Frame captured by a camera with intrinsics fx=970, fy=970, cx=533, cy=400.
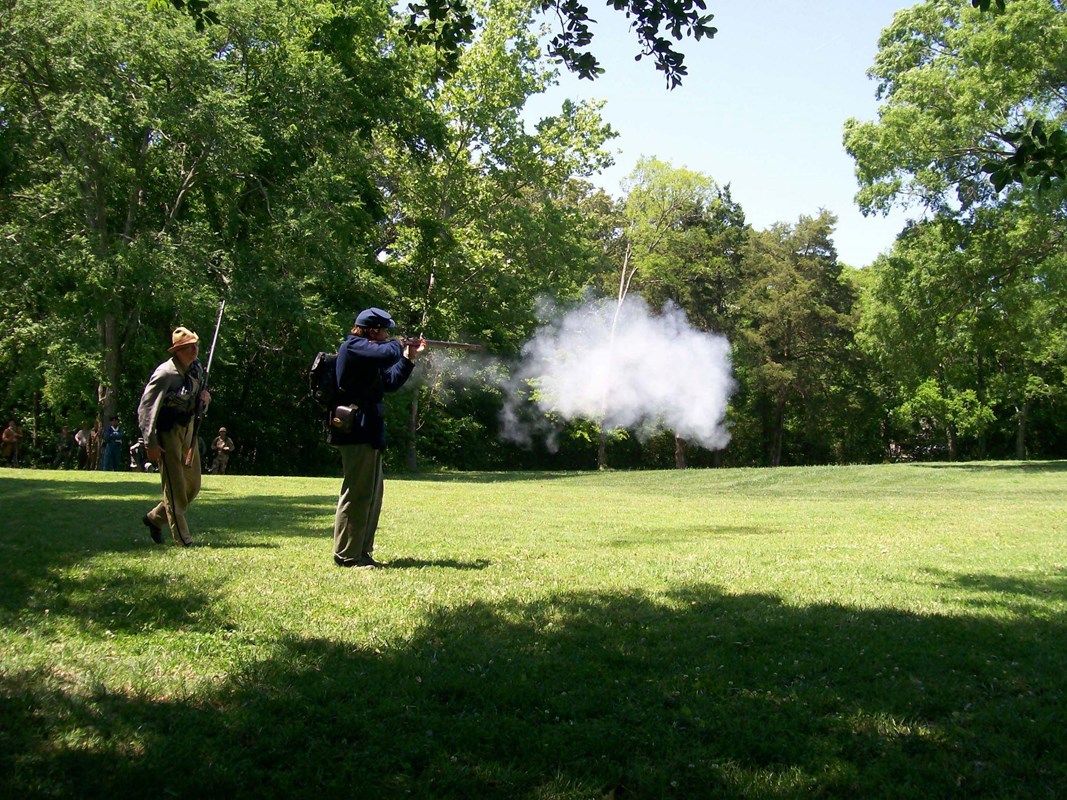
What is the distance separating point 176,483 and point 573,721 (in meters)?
7.00

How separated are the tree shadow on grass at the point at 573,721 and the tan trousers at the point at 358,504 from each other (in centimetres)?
286

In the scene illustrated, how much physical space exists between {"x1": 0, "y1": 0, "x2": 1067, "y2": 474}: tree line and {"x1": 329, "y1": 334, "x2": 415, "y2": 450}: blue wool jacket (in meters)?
16.6

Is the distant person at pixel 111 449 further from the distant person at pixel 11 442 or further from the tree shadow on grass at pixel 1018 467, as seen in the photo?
the tree shadow on grass at pixel 1018 467

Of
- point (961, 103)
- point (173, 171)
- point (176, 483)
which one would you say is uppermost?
point (961, 103)

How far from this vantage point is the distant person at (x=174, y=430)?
10531mm

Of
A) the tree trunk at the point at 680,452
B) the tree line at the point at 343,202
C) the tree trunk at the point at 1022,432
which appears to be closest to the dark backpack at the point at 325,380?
the tree line at the point at 343,202

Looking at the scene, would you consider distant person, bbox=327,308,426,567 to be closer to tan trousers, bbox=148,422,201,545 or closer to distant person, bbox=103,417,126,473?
tan trousers, bbox=148,422,201,545

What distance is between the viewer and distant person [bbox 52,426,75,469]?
41.8m

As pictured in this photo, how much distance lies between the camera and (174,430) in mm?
10766

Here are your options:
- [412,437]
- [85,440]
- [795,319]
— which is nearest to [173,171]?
[85,440]

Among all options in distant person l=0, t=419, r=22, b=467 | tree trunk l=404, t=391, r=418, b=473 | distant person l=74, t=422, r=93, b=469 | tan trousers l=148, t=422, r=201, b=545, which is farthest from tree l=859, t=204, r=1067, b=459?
distant person l=0, t=419, r=22, b=467

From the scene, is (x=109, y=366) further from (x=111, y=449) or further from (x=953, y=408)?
(x=953, y=408)

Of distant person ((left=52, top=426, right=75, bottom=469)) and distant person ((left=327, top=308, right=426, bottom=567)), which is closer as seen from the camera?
distant person ((left=327, top=308, right=426, bottom=567))

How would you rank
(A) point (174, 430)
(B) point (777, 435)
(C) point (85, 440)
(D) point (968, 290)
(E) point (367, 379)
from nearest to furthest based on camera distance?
(E) point (367, 379), (A) point (174, 430), (C) point (85, 440), (D) point (968, 290), (B) point (777, 435)
